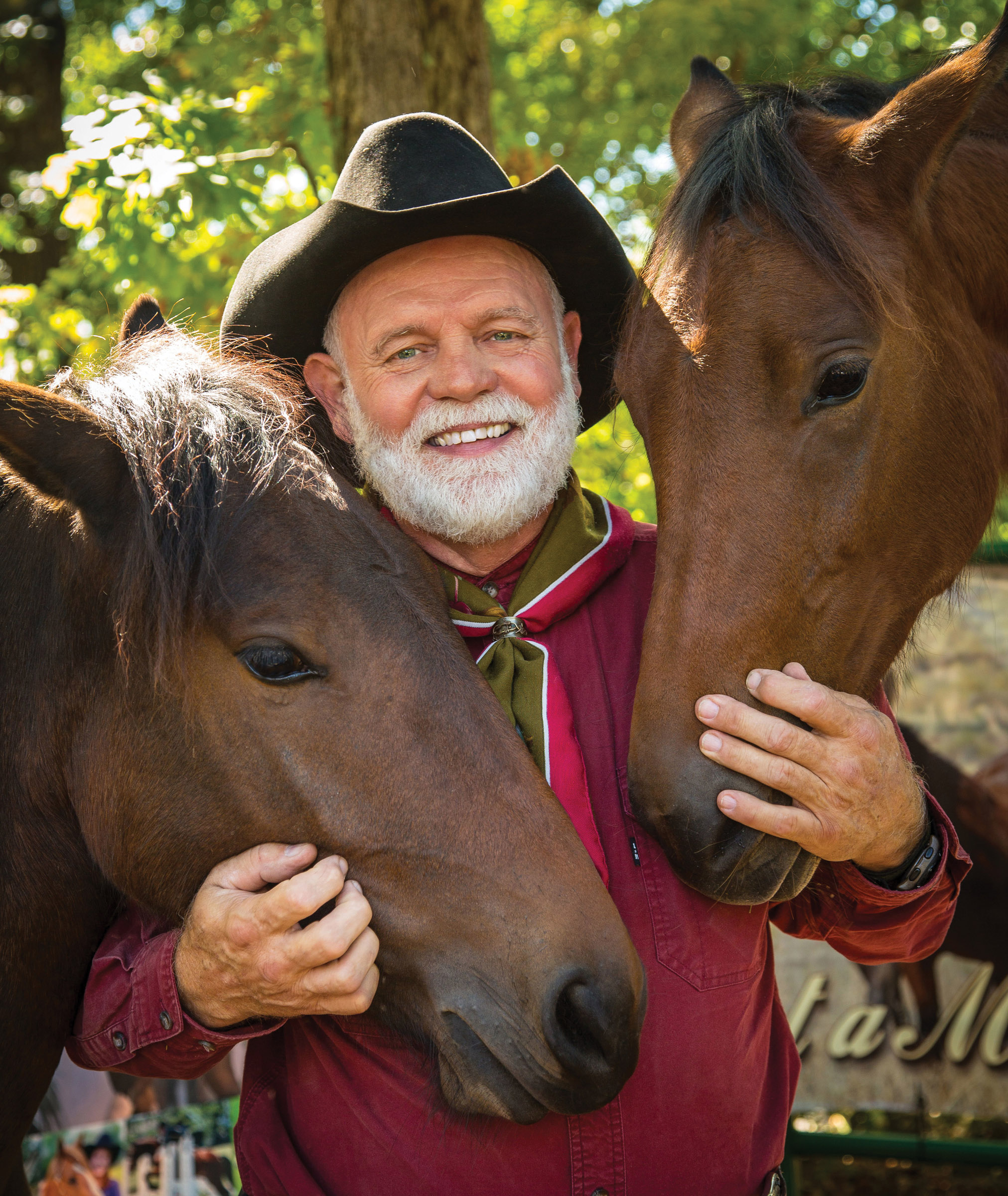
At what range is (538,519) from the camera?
8.97 ft

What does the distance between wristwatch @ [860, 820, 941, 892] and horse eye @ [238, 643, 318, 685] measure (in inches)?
51.8

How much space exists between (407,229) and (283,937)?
1787mm

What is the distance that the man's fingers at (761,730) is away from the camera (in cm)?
190

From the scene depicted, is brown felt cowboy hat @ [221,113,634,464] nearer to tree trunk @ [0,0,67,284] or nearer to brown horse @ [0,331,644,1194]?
brown horse @ [0,331,644,1194]

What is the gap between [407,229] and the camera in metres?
2.59

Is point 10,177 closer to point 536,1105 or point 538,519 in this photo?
point 538,519

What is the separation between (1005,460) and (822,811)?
1223mm

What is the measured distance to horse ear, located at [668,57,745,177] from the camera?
108 inches

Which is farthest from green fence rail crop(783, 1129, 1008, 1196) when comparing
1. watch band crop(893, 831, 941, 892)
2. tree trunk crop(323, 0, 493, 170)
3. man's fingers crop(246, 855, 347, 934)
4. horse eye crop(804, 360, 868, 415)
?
tree trunk crop(323, 0, 493, 170)

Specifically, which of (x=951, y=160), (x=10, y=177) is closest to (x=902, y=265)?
(x=951, y=160)

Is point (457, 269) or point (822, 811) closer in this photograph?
point (822, 811)

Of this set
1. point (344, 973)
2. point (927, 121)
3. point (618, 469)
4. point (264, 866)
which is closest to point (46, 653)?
point (264, 866)

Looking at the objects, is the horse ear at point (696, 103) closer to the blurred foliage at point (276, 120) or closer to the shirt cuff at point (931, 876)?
the blurred foliage at point (276, 120)

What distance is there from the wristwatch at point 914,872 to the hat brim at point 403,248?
56.3 inches
